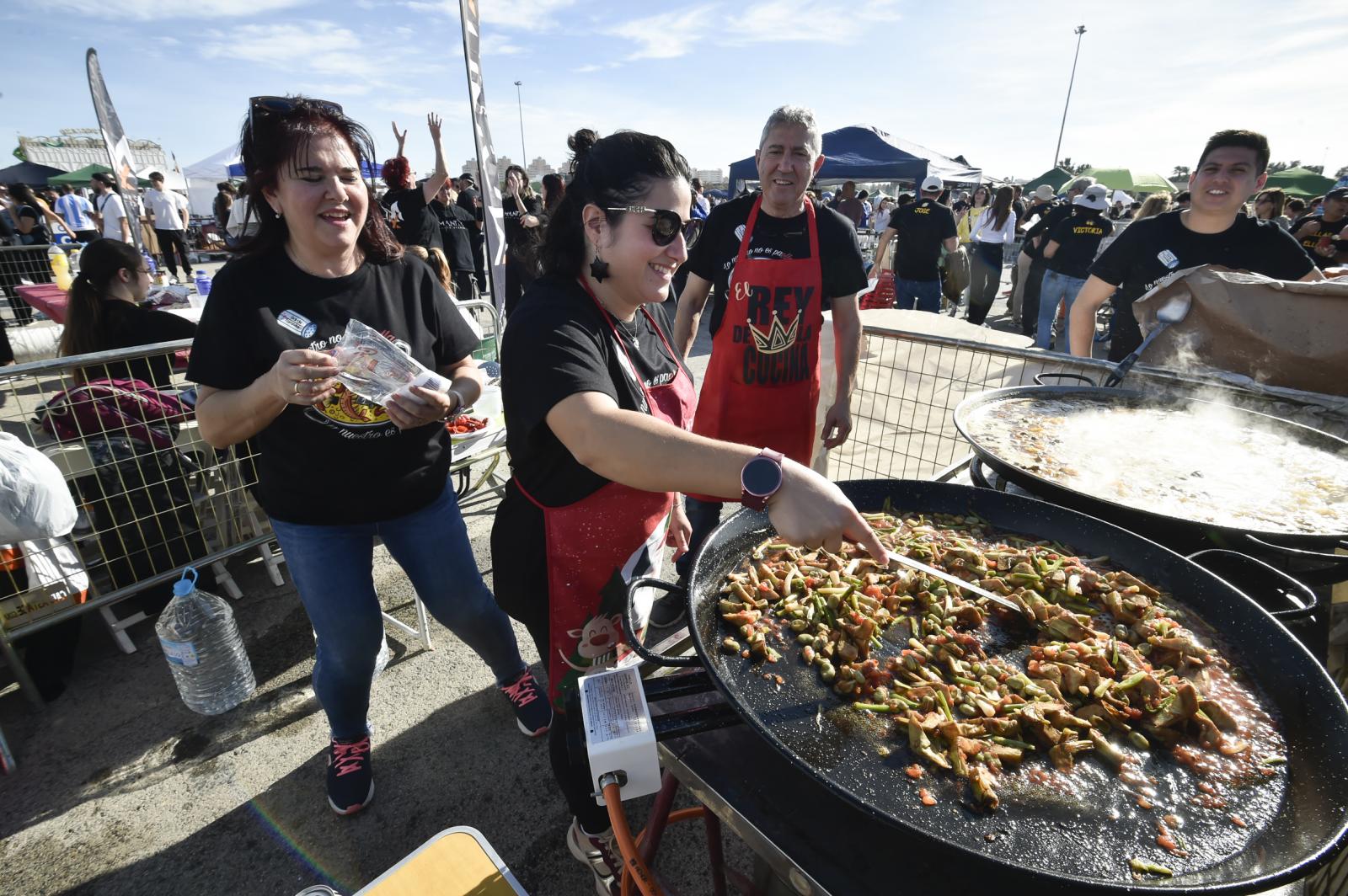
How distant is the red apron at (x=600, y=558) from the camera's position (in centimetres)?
178

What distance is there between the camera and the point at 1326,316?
99.2 inches

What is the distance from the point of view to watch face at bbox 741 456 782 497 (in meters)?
1.27

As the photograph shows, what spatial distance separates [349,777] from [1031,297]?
454 inches

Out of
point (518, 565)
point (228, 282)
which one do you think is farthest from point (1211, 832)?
point (228, 282)

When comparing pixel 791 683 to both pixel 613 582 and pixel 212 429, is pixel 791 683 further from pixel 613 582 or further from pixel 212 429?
pixel 212 429

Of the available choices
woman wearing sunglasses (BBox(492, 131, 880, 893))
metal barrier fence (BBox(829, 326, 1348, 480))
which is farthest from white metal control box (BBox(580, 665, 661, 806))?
metal barrier fence (BBox(829, 326, 1348, 480))

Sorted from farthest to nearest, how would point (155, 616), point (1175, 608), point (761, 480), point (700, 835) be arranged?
point (155, 616) → point (700, 835) → point (1175, 608) → point (761, 480)

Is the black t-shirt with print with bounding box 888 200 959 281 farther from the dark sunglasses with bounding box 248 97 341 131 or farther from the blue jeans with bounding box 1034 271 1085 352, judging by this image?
the dark sunglasses with bounding box 248 97 341 131

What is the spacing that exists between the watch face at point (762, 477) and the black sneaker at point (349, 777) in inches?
87.5

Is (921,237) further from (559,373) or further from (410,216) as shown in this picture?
(559,373)

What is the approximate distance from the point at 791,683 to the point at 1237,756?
91cm

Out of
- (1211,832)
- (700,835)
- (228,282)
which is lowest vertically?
(700,835)

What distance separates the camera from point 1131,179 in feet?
67.9

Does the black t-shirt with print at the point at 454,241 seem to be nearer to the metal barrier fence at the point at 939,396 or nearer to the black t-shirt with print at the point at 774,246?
the metal barrier fence at the point at 939,396
